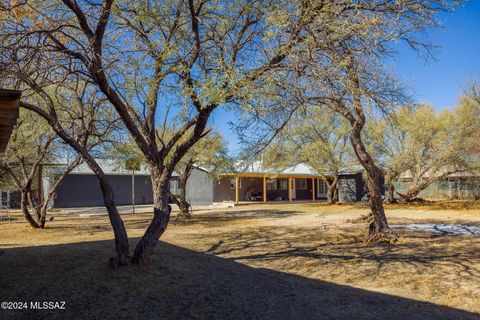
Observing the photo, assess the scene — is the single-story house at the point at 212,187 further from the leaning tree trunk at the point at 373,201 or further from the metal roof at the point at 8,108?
the metal roof at the point at 8,108

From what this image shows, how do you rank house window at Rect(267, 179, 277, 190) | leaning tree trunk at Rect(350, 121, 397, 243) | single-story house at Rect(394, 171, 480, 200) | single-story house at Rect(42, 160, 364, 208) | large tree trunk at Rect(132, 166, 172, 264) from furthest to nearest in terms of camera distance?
house window at Rect(267, 179, 277, 190)
single-story house at Rect(394, 171, 480, 200)
single-story house at Rect(42, 160, 364, 208)
leaning tree trunk at Rect(350, 121, 397, 243)
large tree trunk at Rect(132, 166, 172, 264)

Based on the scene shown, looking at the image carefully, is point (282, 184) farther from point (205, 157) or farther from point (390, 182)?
point (205, 157)

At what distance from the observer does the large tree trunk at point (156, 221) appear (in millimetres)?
7559

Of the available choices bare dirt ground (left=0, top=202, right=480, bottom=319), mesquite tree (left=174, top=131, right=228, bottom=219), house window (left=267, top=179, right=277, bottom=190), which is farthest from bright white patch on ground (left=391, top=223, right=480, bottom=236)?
house window (left=267, top=179, right=277, bottom=190)

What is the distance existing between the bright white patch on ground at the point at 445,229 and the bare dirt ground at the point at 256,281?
1925mm

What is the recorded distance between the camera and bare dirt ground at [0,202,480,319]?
555cm

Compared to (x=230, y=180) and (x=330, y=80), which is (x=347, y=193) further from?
(x=330, y=80)

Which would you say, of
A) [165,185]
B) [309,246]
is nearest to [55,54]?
[165,185]

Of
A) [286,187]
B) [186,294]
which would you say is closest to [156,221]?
[186,294]

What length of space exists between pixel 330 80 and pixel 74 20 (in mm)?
5783

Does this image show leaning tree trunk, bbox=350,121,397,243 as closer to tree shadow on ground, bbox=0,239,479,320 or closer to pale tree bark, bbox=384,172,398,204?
tree shadow on ground, bbox=0,239,479,320

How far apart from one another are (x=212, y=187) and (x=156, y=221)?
25.8 meters

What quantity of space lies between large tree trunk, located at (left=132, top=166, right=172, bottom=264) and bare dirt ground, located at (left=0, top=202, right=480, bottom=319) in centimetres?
29

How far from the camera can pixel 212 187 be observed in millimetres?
33562
